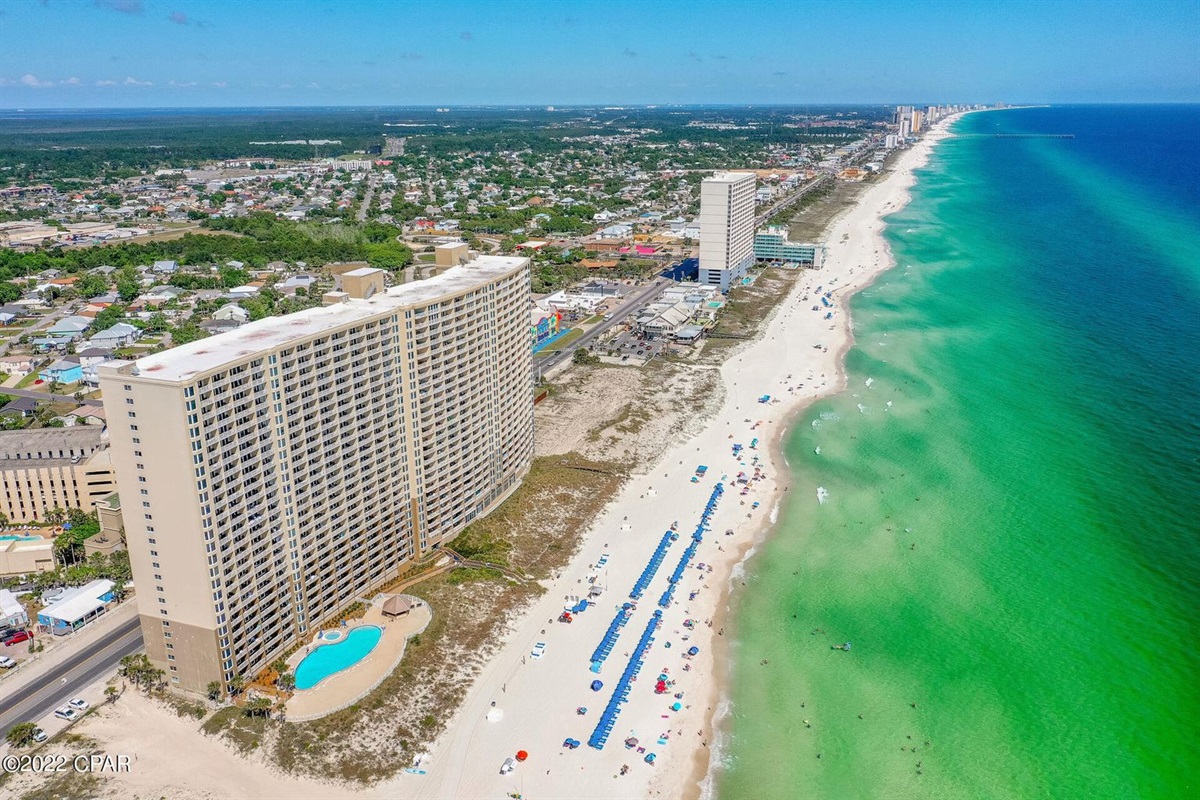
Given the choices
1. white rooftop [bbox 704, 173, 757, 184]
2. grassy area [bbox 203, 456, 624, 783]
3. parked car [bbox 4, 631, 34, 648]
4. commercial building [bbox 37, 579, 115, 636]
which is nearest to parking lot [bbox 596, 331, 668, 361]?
white rooftop [bbox 704, 173, 757, 184]

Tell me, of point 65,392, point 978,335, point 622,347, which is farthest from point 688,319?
point 65,392

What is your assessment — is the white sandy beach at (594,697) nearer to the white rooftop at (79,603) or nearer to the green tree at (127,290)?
the white rooftop at (79,603)

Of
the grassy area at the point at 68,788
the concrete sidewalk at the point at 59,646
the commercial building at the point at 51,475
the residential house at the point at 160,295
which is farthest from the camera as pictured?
the residential house at the point at 160,295

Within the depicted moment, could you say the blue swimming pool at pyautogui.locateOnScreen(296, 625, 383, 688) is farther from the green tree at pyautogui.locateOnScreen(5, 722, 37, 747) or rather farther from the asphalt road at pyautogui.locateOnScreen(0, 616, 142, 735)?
the green tree at pyautogui.locateOnScreen(5, 722, 37, 747)

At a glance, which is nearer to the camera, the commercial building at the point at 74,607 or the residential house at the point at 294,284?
the commercial building at the point at 74,607

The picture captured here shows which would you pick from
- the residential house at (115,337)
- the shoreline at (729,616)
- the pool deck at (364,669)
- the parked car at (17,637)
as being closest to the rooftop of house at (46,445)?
the parked car at (17,637)

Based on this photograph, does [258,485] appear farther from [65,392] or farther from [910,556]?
[65,392]

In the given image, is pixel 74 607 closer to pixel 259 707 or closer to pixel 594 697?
pixel 259 707

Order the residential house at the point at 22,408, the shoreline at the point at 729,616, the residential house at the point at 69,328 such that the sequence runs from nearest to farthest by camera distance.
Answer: the shoreline at the point at 729,616, the residential house at the point at 22,408, the residential house at the point at 69,328
